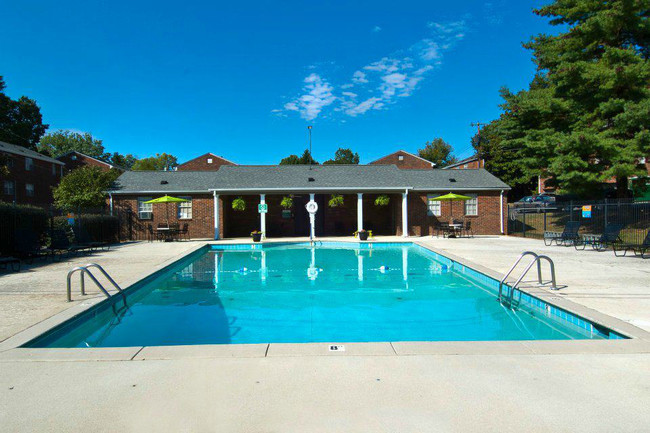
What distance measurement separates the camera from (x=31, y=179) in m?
33.1

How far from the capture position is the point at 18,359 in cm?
351

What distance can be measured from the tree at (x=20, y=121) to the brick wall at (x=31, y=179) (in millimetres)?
10604

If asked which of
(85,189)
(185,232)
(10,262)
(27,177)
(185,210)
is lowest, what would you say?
(10,262)

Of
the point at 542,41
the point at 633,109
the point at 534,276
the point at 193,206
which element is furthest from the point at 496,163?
the point at 534,276

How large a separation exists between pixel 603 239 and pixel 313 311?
11.1m

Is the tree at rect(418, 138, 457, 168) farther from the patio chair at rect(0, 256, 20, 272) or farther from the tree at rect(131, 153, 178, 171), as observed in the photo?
the patio chair at rect(0, 256, 20, 272)

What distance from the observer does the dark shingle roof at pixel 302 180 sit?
1989 cm

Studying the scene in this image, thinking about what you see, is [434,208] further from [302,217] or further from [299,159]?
[299,159]

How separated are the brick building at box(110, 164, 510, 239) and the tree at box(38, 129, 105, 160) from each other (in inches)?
1980

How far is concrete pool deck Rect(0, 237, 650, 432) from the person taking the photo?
244cm

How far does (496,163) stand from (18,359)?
141ft

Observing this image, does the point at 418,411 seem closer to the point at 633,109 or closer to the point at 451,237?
the point at 451,237

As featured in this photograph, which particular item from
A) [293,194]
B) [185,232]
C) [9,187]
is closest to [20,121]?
[9,187]

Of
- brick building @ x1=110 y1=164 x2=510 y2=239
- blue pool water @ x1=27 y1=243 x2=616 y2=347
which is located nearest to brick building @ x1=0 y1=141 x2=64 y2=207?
brick building @ x1=110 y1=164 x2=510 y2=239
